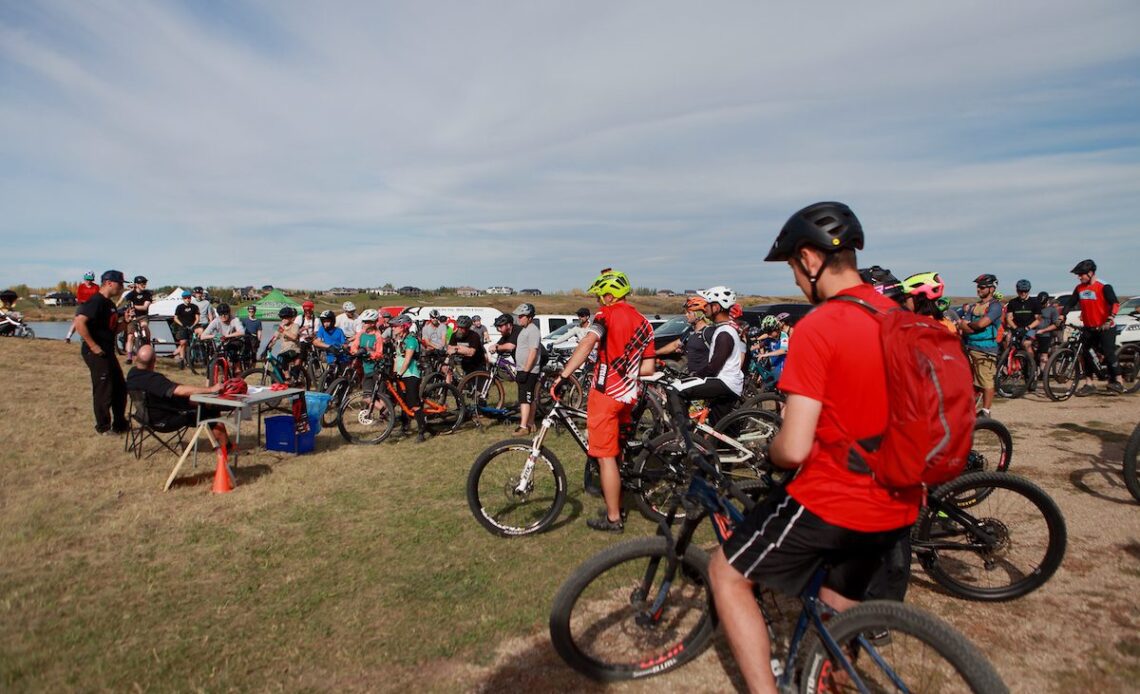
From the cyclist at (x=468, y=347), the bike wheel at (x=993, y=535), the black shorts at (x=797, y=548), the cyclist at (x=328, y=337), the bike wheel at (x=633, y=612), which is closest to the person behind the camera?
the black shorts at (x=797, y=548)

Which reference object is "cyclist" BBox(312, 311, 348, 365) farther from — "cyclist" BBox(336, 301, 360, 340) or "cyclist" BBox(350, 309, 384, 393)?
"cyclist" BBox(336, 301, 360, 340)

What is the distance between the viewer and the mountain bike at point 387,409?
8586 millimetres

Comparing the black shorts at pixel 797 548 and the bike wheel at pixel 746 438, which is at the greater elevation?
the black shorts at pixel 797 548

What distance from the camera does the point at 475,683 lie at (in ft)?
9.97

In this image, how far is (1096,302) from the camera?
963 centimetres

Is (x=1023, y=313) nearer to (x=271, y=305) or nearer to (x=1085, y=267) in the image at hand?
(x=1085, y=267)

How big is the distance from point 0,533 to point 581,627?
5346mm

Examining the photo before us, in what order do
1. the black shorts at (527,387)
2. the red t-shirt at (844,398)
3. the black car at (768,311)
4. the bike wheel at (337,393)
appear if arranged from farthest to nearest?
the black car at (768,311), the black shorts at (527,387), the bike wheel at (337,393), the red t-shirt at (844,398)

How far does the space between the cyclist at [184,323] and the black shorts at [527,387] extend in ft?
36.4

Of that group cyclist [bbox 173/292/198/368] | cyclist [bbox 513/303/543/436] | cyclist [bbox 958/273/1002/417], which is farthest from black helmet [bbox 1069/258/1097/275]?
cyclist [bbox 173/292/198/368]

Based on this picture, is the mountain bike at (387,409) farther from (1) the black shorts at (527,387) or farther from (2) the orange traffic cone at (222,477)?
(2) the orange traffic cone at (222,477)

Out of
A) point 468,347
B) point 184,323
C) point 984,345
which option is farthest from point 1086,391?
point 184,323

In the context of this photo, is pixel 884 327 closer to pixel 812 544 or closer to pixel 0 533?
pixel 812 544

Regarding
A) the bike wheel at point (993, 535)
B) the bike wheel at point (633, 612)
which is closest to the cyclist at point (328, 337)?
the bike wheel at point (633, 612)
